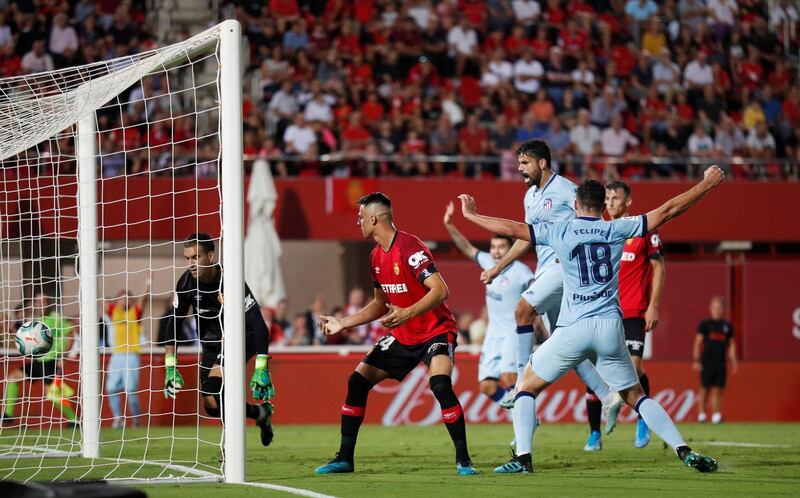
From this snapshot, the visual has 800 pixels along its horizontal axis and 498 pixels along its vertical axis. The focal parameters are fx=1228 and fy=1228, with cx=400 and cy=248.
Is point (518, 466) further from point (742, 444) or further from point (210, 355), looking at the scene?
point (742, 444)

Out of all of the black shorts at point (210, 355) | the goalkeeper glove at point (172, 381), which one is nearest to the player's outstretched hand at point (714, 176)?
the black shorts at point (210, 355)

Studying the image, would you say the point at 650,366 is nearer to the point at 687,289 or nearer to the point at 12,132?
the point at 687,289

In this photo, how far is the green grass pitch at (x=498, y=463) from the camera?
8.30 m

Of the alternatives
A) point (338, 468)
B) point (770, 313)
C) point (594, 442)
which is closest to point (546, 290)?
point (594, 442)

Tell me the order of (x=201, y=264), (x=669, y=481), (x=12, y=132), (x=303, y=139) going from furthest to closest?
(x=303, y=139), (x=12, y=132), (x=201, y=264), (x=669, y=481)

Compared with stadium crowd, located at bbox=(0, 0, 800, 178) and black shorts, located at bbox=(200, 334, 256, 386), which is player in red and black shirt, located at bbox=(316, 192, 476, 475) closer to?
black shorts, located at bbox=(200, 334, 256, 386)

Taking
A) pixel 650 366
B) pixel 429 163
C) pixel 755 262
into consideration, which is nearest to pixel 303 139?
pixel 429 163

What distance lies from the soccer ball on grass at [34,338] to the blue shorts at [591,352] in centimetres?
461

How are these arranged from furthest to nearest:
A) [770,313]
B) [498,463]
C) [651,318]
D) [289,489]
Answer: [770,313] < [651,318] < [498,463] < [289,489]

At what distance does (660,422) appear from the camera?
896cm

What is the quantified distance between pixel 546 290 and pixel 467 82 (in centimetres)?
1278

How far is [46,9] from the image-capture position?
2289cm

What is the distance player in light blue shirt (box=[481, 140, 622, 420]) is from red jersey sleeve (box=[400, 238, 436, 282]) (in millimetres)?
1379

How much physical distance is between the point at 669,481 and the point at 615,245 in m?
1.76
